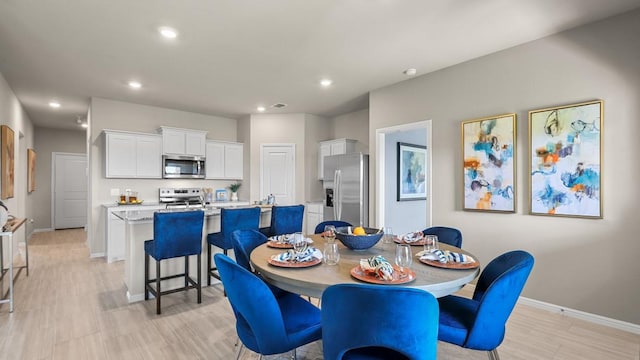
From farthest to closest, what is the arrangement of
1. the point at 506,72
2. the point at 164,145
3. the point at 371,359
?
the point at 164,145 → the point at 506,72 → the point at 371,359

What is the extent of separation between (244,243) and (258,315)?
42.0 inches

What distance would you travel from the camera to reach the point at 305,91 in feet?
15.9

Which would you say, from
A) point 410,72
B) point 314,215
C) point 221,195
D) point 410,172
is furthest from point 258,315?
point 221,195

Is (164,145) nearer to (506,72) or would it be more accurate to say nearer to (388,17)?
(388,17)

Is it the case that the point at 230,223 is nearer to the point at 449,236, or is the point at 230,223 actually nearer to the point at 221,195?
the point at 449,236

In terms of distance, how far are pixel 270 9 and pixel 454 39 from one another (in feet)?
5.87

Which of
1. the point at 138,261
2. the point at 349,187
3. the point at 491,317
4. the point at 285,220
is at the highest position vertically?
the point at 349,187

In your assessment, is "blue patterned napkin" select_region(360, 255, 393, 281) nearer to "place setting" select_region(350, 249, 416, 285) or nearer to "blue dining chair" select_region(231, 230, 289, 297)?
"place setting" select_region(350, 249, 416, 285)

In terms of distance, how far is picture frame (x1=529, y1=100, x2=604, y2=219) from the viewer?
2.75 meters

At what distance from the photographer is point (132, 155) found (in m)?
5.30

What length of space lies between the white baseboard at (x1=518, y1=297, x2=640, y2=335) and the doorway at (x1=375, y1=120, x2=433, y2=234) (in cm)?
132

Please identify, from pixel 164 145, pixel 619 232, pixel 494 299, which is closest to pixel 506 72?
pixel 619 232

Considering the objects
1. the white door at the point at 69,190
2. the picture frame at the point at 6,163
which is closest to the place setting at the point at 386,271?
the picture frame at the point at 6,163

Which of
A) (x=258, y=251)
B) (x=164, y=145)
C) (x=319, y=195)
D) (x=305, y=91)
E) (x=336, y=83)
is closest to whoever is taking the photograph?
(x=258, y=251)
